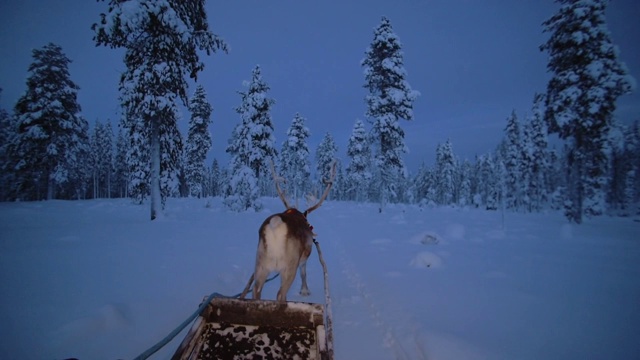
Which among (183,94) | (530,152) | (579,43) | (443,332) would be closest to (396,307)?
(443,332)

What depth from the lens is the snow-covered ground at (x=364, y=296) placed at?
3457 millimetres

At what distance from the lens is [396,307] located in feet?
16.4

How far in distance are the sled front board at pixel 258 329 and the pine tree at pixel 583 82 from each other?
20.1m

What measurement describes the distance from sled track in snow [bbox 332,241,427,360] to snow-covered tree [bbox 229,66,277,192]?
18.7 metres

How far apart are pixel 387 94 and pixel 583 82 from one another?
465 inches

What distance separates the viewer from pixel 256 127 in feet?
82.7

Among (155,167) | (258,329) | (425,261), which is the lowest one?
(425,261)

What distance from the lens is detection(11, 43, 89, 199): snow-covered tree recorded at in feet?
79.7

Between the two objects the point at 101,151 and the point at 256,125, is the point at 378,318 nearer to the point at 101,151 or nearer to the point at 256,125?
the point at 256,125

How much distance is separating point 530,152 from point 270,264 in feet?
168

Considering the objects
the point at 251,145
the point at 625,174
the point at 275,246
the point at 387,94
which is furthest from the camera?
the point at 625,174

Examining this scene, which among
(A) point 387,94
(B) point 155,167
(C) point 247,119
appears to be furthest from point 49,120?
(A) point 387,94

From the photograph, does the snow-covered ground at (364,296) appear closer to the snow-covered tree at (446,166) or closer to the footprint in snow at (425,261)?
the footprint in snow at (425,261)

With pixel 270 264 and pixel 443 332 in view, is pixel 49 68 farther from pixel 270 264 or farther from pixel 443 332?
pixel 443 332
